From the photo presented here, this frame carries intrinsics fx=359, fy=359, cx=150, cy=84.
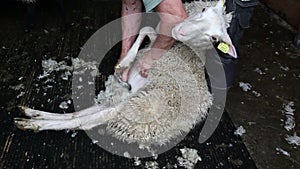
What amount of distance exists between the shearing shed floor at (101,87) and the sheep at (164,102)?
71mm

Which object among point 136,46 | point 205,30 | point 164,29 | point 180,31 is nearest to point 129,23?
point 136,46

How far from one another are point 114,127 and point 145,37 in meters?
0.55

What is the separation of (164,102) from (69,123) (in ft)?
1.43

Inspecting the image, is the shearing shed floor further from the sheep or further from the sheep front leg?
the sheep front leg

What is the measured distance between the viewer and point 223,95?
1.92 meters

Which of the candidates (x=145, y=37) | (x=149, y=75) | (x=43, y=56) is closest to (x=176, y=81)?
(x=149, y=75)

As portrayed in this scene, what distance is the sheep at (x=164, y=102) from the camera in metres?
1.52

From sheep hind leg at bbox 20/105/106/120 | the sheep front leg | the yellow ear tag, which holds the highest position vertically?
the yellow ear tag

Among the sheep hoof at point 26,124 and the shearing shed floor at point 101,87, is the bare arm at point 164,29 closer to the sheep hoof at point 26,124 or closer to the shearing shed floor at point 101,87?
the shearing shed floor at point 101,87

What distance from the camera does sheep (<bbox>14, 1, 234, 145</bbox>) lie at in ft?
4.98

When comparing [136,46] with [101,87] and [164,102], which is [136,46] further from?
[164,102]

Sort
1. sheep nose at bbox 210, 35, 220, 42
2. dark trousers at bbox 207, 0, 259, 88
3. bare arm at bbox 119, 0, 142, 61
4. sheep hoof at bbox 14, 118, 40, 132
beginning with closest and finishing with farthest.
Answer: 1. sheep nose at bbox 210, 35, 220, 42
2. sheep hoof at bbox 14, 118, 40, 132
3. dark trousers at bbox 207, 0, 259, 88
4. bare arm at bbox 119, 0, 142, 61

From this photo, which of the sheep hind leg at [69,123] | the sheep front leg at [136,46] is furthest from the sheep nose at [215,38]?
the sheep hind leg at [69,123]

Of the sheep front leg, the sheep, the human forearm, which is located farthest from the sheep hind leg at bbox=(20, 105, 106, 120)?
the human forearm
